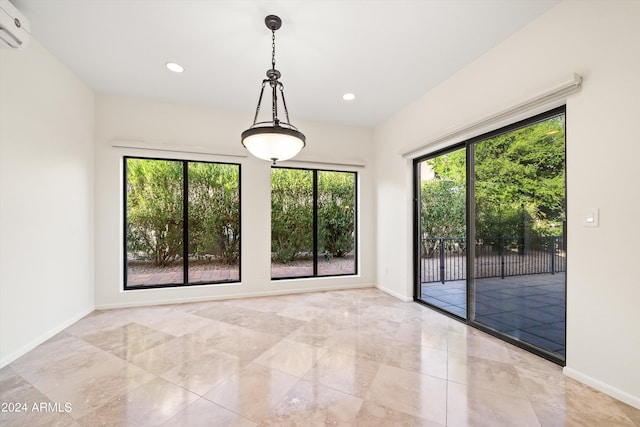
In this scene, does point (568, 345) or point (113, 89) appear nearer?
point (568, 345)

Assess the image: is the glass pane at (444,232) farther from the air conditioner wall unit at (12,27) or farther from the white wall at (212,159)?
the air conditioner wall unit at (12,27)

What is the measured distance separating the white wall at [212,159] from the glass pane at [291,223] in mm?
207

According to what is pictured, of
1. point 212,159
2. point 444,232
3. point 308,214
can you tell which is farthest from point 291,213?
point 444,232

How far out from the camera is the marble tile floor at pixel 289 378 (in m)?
1.77

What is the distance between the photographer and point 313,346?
275 centimetres

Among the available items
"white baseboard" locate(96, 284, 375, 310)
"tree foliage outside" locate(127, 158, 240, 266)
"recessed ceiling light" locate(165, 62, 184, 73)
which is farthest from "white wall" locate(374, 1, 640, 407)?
"tree foliage outside" locate(127, 158, 240, 266)

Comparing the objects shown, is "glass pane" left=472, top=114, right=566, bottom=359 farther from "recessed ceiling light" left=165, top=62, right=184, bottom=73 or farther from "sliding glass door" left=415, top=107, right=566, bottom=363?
"recessed ceiling light" left=165, top=62, right=184, bottom=73

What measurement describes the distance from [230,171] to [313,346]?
304 centimetres

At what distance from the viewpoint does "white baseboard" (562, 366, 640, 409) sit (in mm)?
1841

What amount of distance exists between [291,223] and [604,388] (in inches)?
159

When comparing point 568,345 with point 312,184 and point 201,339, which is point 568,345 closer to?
point 201,339

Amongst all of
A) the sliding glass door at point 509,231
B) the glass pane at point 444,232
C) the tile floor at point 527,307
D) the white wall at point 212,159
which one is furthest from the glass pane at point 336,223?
the tile floor at point 527,307

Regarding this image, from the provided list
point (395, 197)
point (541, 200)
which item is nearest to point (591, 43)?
point (541, 200)

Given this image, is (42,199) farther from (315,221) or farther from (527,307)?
(527,307)
